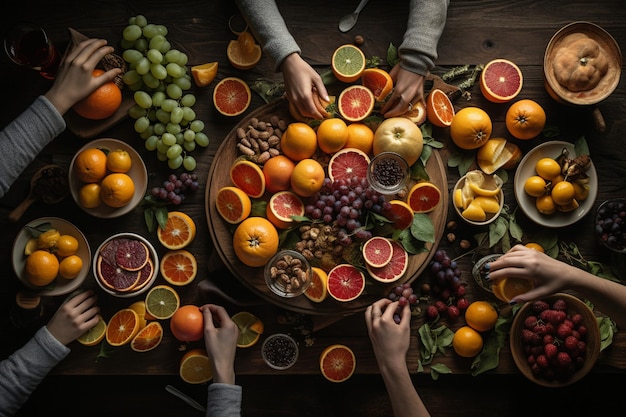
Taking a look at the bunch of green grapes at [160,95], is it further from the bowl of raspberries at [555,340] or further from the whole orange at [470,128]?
the bowl of raspberries at [555,340]

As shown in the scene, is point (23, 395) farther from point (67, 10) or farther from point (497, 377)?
point (497, 377)

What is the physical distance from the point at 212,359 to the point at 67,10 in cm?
159

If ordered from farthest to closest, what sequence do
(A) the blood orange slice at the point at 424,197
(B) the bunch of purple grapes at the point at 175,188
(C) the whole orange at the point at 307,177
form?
1. (B) the bunch of purple grapes at the point at 175,188
2. (A) the blood orange slice at the point at 424,197
3. (C) the whole orange at the point at 307,177

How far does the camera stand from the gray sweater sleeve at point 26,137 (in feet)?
6.24

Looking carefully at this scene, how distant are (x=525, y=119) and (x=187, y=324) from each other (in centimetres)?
155

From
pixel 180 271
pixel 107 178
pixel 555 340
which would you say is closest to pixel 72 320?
pixel 180 271

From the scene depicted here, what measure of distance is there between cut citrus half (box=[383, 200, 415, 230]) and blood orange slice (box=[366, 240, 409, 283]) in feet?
0.24

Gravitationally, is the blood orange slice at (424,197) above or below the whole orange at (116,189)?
above

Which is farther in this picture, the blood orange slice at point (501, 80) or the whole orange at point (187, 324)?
the blood orange slice at point (501, 80)

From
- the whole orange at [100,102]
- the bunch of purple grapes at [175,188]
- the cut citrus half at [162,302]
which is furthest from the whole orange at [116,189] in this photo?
the cut citrus half at [162,302]

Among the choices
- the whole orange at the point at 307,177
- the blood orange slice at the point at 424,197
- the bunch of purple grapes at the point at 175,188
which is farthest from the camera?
the bunch of purple grapes at the point at 175,188

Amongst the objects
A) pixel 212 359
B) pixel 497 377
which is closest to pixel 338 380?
pixel 212 359

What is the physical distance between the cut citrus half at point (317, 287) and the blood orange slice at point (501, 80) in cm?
100

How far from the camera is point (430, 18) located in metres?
1.98
